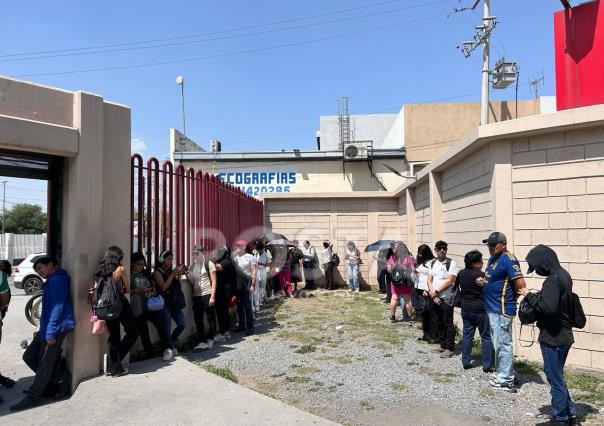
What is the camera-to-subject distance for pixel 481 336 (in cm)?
568

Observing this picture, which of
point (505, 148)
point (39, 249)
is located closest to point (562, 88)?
point (505, 148)

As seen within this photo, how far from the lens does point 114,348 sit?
501 cm

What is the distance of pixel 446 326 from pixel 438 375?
3.77ft

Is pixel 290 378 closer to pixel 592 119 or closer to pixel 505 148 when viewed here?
pixel 505 148

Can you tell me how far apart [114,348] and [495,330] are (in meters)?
4.38

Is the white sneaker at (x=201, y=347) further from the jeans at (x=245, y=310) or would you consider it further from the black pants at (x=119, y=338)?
the black pants at (x=119, y=338)

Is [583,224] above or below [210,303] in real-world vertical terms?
above

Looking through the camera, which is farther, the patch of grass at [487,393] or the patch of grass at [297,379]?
the patch of grass at [297,379]

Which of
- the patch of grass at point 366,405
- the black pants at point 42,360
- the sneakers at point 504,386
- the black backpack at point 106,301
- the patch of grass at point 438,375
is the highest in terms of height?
the black backpack at point 106,301

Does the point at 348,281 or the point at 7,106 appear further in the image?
the point at 348,281

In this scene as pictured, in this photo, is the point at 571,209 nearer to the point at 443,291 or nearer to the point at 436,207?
the point at 443,291

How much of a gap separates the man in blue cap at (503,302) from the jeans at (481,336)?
0.49 m

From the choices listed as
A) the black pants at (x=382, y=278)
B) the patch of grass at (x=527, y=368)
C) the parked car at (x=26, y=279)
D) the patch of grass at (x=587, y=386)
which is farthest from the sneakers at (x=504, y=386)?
the parked car at (x=26, y=279)

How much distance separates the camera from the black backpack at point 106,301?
15.6ft
